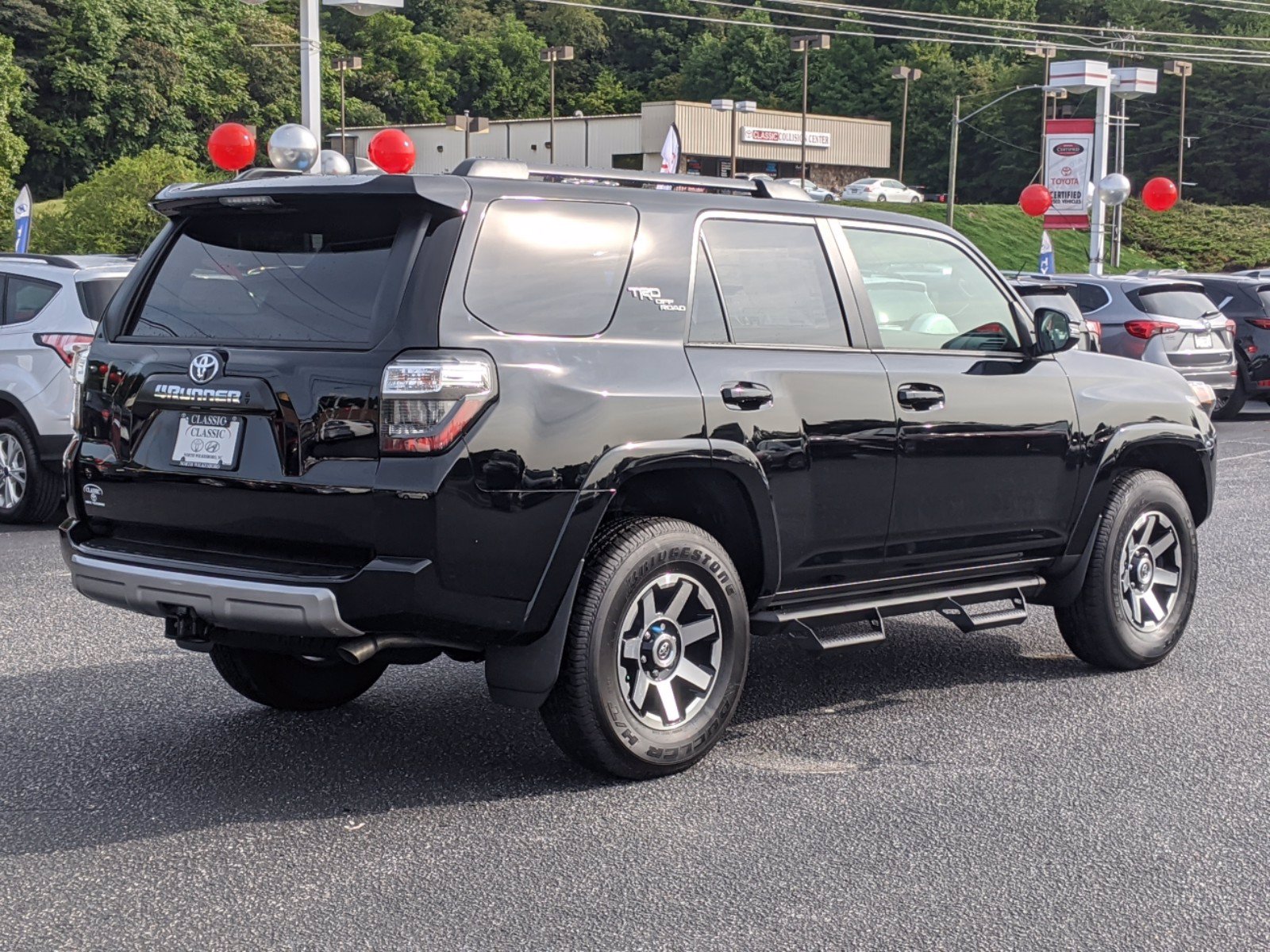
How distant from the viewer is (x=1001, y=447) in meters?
6.18

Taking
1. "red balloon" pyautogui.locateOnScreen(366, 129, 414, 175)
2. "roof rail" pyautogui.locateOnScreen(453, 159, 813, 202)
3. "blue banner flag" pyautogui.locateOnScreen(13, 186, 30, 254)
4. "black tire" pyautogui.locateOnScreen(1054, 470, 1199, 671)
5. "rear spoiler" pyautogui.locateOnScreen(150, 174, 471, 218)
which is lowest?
"black tire" pyautogui.locateOnScreen(1054, 470, 1199, 671)

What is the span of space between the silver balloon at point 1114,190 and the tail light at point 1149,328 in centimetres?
1635

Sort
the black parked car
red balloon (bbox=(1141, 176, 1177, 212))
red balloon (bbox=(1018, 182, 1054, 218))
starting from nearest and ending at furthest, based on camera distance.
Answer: the black parked car → red balloon (bbox=(1018, 182, 1054, 218)) → red balloon (bbox=(1141, 176, 1177, 212))

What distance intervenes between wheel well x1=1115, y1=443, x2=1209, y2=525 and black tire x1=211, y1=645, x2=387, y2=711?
3257 mm

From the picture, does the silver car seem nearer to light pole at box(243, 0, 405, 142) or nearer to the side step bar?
light pole at box(243, 0, 405, 142)

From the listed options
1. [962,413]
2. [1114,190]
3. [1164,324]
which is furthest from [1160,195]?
[962,413]

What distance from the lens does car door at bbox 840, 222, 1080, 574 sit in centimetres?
590

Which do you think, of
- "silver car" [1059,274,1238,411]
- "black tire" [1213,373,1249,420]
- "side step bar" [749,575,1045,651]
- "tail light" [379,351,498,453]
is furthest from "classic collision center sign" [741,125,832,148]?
"tail light" [379,351,498,453]

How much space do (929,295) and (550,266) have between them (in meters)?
1.82

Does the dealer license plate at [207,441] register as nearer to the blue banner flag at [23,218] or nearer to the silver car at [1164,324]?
the silver car at [1164,324]

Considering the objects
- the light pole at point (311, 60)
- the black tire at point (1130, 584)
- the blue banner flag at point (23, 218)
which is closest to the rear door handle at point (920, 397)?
the black tire at point (1130, 584)

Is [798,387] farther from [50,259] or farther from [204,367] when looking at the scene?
[50,259]

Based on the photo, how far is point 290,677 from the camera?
5.95 m

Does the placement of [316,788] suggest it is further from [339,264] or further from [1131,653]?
[1131,653]
